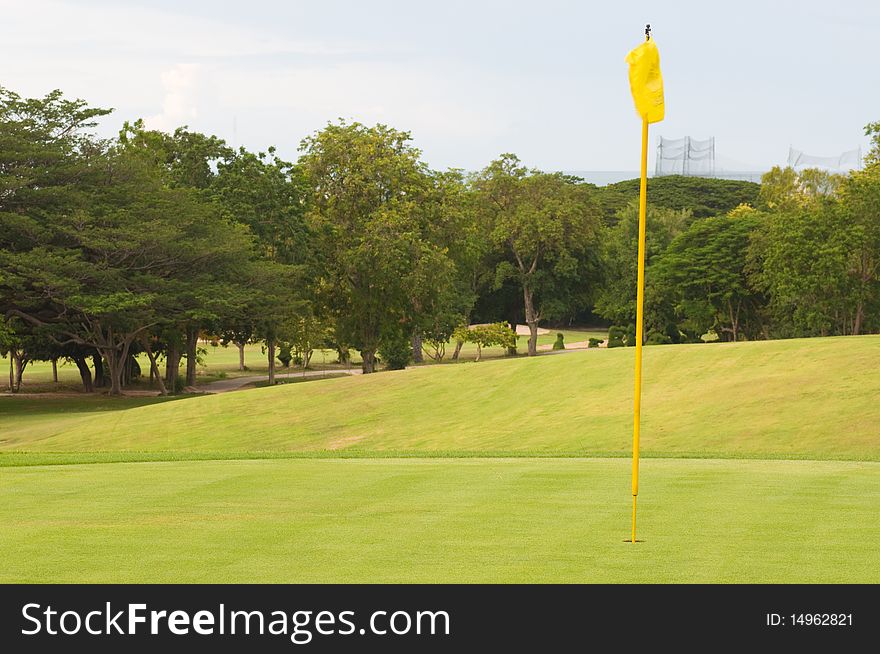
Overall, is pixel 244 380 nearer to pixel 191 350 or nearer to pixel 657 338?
pixel 191 350

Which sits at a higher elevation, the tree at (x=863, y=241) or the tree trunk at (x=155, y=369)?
the tree at (x=863, y=241)

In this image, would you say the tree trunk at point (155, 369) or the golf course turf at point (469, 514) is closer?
the golf course turf at point (469, 514)

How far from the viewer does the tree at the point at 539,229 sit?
7738cm

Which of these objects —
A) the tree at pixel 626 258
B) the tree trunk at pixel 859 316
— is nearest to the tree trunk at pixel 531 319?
the tree at pixel 626 258

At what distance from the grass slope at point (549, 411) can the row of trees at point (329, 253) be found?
31.8 ft

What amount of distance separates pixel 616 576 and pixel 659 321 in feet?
224

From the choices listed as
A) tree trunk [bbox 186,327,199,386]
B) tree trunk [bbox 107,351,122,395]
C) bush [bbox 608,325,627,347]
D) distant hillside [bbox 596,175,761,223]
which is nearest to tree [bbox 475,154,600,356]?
bush [bbox 608,325,627,347]

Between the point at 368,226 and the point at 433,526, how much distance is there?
162 feet

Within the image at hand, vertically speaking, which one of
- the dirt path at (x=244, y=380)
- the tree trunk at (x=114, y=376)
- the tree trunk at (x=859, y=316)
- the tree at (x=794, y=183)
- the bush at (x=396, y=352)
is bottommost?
the dirt path at (x=244, y=380)

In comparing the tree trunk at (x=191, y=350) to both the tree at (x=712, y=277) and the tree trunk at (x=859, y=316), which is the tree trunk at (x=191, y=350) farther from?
the tree trunk at (x=859, y=316)

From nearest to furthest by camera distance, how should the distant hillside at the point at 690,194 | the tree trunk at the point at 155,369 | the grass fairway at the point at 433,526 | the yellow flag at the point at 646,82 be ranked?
the grass fairway at the point at 433,526, the yellow flag at the point at 646,82, the tree trunk at the point at 155,369, the distant hillside at the point at 690,194

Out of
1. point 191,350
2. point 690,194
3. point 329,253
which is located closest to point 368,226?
point 329,253

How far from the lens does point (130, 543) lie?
9.14 m

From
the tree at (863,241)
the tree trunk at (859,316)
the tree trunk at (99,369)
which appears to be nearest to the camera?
the tree at (863,241)
